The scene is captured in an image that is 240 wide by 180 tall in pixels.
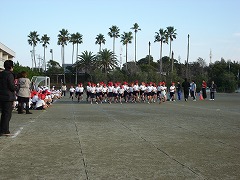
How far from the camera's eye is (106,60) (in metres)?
89.2

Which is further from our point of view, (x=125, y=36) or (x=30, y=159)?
(x=125, y=36)

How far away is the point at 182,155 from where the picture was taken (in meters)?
6.38

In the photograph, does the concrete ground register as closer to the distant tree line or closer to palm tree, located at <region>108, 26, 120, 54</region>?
the distant tree line

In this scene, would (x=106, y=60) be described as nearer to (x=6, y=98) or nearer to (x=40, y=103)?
(x=40, y=103)

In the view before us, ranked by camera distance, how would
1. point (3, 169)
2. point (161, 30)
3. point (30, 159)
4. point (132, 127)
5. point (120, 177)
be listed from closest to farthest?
1. point (120, 177)
2. point (3, 169)
3. point (30, 159)
4. point (132, 127)
5. point (161, 30)

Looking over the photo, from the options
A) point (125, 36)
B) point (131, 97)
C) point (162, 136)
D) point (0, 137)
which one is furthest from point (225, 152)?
point (125, 36)

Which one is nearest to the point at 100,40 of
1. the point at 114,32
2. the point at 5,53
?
the point at 114,32

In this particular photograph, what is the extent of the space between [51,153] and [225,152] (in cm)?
342

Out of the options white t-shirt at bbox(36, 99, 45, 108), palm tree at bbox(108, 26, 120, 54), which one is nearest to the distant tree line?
palm tree at bbox(108, 26, 120, 54)

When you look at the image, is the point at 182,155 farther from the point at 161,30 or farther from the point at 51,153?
the point at 161,30

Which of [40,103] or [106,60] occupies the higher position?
[106,60]

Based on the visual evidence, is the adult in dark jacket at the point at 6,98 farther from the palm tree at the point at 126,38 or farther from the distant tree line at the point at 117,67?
the palm tree at the point at 126,38

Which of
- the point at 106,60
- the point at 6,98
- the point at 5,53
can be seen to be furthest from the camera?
the point at 106,60

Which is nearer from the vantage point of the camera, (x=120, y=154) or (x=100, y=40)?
(x=120, y=154)
